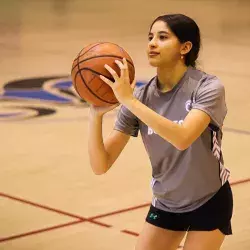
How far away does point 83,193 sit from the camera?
6.14 metres

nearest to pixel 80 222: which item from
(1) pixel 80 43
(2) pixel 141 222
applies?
(2) pixel 141 222

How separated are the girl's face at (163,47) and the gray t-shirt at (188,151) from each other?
119 millimetres

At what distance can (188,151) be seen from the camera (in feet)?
12.3

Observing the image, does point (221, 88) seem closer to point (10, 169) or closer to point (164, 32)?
point (164, 32)

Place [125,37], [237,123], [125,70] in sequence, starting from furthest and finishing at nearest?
[125,37] < [237,123] < [125,70]

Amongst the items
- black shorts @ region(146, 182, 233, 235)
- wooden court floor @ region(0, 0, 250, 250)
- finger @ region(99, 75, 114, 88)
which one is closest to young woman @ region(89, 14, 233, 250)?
black shorts @ region(146, 182, 233, 235)

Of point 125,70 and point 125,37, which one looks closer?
point 125,70

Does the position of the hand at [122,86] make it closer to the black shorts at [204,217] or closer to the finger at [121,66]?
the finger at [121,66]

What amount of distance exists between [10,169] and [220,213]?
3.27m

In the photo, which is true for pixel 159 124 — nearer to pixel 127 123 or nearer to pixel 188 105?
pixel 188 105

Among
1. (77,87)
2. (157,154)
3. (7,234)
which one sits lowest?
(7,234)

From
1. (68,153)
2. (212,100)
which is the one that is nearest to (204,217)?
(212,100)

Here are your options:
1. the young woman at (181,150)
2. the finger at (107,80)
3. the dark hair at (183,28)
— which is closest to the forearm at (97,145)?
the young woman at (181,150)

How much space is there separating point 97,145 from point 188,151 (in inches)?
16.8
